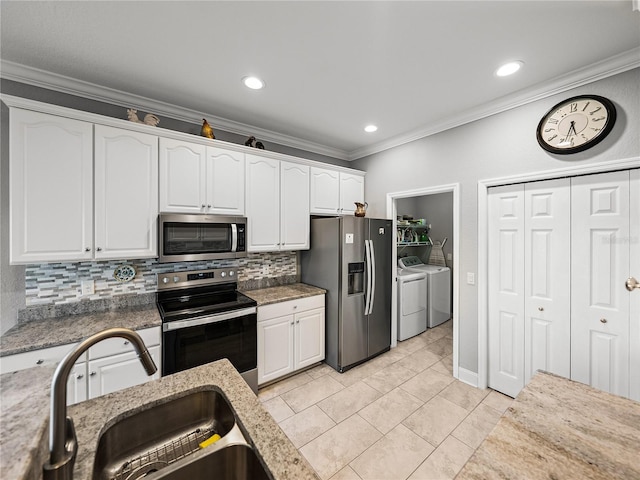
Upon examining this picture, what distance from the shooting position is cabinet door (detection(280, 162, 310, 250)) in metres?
2.93

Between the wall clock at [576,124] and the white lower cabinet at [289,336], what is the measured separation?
256 centimetres

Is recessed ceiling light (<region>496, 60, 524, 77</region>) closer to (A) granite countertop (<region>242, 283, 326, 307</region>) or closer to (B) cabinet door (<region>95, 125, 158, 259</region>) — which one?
(A) granite countertop (<region>242, 283, 326, 307</region>)

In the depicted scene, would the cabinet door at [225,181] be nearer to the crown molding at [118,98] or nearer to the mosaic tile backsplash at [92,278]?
the crown molding at [118,98]

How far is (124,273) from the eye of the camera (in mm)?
2260

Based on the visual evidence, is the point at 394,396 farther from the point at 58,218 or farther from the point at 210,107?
the point at 210,107

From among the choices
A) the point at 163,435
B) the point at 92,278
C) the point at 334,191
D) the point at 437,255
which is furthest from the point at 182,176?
the point at 437,255

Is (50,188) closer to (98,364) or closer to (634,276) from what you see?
(98,364)

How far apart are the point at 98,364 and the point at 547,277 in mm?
3572

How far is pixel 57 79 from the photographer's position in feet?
6.65

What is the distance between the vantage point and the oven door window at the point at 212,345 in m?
1.97

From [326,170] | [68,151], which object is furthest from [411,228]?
[68,151]

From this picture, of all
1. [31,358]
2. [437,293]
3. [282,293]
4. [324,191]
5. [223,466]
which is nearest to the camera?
[223,466]

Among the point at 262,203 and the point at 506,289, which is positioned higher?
the point at 262,203

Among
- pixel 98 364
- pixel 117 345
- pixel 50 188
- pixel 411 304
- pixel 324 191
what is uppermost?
pixel 324 191
